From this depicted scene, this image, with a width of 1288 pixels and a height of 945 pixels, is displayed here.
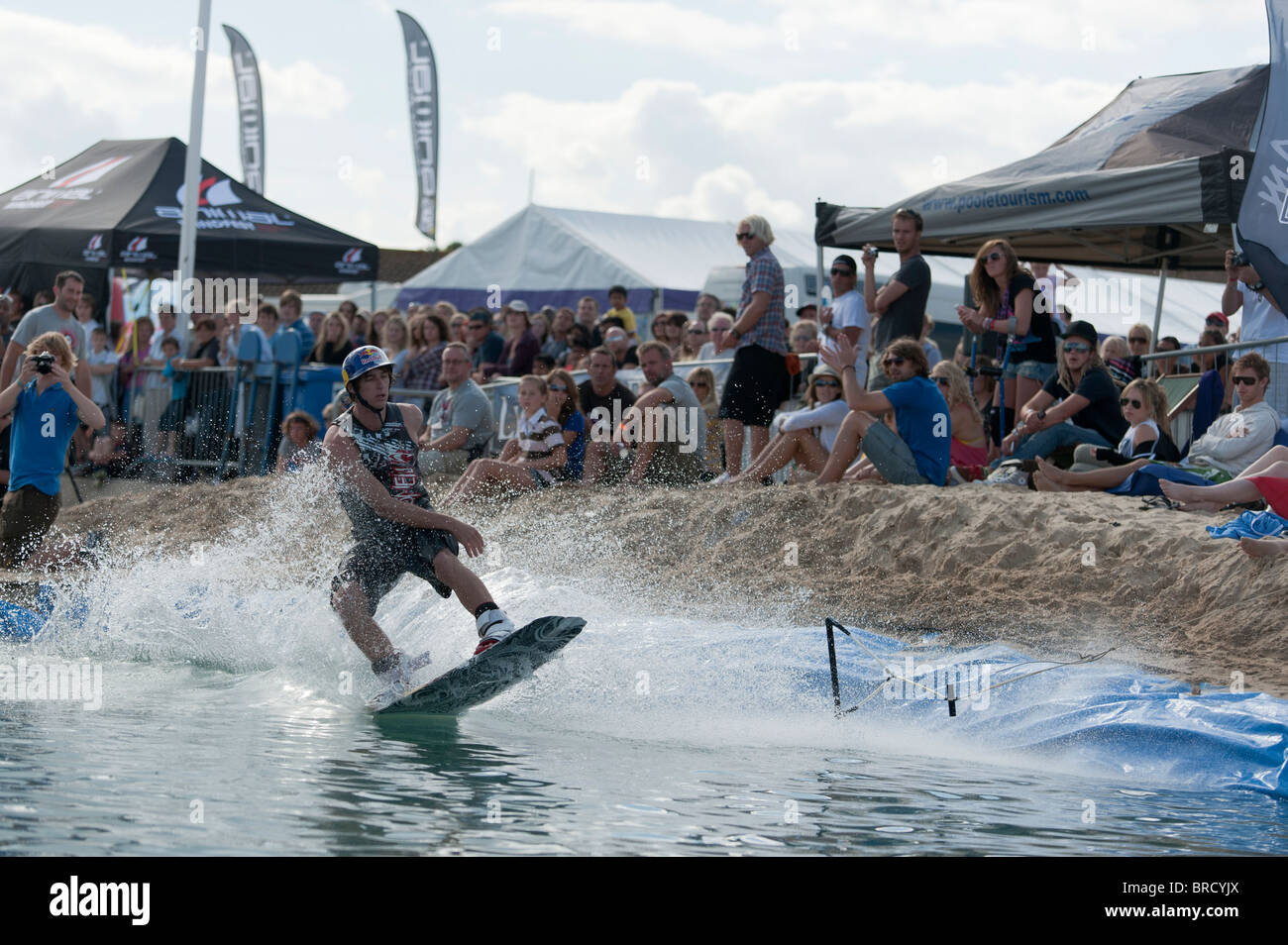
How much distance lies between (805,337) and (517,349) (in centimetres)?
400

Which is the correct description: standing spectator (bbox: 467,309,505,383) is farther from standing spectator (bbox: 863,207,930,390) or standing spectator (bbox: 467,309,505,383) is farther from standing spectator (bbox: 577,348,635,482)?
standing spectator (bbox: 863,207,930,390)

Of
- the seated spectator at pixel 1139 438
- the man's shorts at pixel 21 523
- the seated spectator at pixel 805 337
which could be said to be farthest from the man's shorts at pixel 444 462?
the seated spectator at pixel 1139 438

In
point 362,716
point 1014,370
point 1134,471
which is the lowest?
point 362,716

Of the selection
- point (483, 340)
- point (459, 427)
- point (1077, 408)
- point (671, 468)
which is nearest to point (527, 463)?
point (459, 427)

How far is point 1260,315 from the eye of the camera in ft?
34.4

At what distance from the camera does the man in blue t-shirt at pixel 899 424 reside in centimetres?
1004

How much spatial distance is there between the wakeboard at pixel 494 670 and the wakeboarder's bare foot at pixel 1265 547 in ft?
12.8

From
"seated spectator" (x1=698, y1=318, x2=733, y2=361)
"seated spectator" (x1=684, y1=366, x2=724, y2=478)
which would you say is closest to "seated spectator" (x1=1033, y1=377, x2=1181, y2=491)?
"seated spectator" (x1=684, y1=366, x2=724, y2=478)

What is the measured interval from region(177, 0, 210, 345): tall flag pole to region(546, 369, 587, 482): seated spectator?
644 centimetres

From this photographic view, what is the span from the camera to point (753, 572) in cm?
998

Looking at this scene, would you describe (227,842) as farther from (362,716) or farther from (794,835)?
(362,716)
